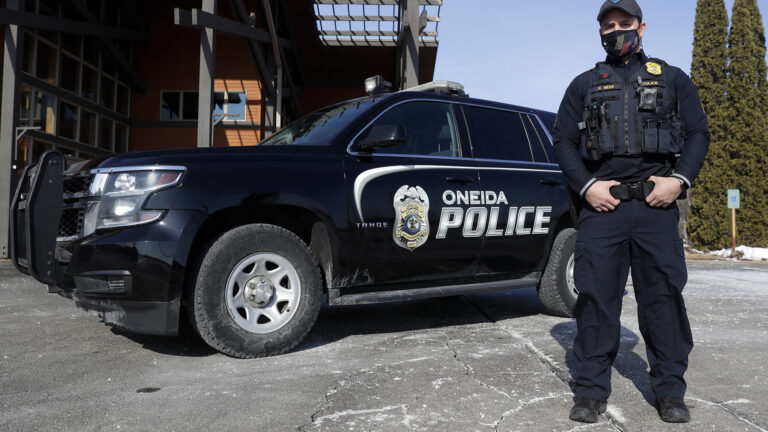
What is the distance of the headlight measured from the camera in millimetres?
3271

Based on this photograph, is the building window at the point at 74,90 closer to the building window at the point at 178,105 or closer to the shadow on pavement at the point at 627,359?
the building window at the point at 178,105

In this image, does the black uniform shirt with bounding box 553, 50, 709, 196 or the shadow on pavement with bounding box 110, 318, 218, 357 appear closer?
the black uniform shirt with bounding box 553, 50, 709, 196

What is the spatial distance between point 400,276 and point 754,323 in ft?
10.6

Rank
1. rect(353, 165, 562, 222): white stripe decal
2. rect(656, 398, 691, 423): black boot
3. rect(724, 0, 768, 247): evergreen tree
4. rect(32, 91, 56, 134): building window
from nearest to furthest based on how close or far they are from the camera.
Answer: rect(656, 398, 691, 423): black boot
rect(353, 165, 562, 222): white stripe decal
rect(32, 91, 56, 134): building window
rect(724, 0, 768, 247): evergreen tree

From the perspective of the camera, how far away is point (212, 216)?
11.4 ft

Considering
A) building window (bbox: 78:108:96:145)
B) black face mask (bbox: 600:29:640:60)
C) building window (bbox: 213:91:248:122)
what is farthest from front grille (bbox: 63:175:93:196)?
building window (bbox: 213:91:248:122)

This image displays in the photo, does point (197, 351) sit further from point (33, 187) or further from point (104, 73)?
point (104, 73)

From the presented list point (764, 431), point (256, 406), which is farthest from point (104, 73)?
point (764, 431)

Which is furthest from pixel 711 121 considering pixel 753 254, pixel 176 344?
pixel 176 344

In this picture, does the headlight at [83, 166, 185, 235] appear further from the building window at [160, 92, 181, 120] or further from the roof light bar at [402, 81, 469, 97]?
the building window at [160, 92, 181, 120]

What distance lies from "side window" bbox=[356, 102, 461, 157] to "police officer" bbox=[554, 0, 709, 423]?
1706 mm

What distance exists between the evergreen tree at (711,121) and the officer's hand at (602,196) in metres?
18.3

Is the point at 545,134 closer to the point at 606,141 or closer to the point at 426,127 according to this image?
the point at 426,127

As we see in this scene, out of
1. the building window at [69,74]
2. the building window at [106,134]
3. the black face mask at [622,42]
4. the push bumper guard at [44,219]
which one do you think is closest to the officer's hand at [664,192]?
the black face mask at [622,42]
